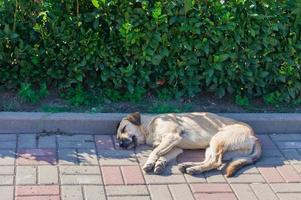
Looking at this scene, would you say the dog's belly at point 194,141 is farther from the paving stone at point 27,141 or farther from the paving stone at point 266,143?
the paving stone at point 27,141

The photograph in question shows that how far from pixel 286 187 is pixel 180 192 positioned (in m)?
0.94

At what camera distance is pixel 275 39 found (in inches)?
245

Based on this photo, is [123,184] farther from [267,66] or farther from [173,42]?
[267,66]

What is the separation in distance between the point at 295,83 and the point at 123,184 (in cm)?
257

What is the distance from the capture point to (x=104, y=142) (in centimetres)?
568

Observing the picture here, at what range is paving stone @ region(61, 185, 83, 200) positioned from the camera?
456 centimetres

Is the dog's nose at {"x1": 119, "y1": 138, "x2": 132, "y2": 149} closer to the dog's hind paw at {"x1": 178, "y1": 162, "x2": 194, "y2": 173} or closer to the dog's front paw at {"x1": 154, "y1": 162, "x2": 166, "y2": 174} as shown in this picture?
the dog's front paw at {"x1": 154, "y1": 162, "x2": 166, "y2": 174}

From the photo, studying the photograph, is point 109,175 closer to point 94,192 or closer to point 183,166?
point 94,192

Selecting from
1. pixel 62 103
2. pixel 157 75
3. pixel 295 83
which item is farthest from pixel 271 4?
pixel 62 103

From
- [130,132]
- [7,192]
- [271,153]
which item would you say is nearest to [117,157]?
[130,132]

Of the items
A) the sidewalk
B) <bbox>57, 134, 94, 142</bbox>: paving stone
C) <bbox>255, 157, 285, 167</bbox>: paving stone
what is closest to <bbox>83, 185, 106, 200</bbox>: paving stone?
the sidewalk

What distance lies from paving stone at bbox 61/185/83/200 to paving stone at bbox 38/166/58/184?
0.14 meters

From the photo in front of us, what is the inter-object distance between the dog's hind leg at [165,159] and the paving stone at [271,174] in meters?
0.77

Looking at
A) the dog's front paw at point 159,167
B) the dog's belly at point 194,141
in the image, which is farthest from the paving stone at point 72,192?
the dog's belly at point 194,141
